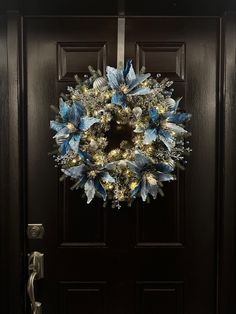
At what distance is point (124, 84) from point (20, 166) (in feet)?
1.86

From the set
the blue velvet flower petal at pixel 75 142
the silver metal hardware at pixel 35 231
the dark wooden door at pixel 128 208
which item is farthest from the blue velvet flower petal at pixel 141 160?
the silver metal hardware at pixel 35 231

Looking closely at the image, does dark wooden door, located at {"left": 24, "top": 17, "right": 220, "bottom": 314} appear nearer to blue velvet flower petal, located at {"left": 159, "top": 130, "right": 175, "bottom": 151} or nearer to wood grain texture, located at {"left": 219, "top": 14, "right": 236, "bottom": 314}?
wood grain texture, located at {"left": 219, "top": 14, "right": 236, "bottom": 314}

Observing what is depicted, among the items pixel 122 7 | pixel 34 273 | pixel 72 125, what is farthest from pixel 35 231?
pixel 122 7

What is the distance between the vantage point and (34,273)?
1.47 metres

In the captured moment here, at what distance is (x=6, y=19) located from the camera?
142 centimetres

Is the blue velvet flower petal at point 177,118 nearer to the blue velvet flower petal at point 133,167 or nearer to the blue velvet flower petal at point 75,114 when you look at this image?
the blue velvet flower petal at point 133,167

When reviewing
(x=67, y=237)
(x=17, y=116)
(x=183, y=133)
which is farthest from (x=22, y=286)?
(x=183, y=133)

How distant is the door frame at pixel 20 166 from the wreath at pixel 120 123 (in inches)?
9.9

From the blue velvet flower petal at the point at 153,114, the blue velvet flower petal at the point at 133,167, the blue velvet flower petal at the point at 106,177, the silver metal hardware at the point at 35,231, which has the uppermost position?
the blue velvet flower petal at the point at 153,114

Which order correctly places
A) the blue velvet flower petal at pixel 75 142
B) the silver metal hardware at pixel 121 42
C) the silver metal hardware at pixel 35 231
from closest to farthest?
the blue velvet flower petal at pixel 75 142
the silver metal hardware at pixel 121 42
the silver metal hardware at pixel 35 231

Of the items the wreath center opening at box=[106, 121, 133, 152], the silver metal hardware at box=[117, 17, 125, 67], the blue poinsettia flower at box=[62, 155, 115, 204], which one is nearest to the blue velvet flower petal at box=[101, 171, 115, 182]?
the blue poinsettia flower at box=[62, 155, 115, 204]

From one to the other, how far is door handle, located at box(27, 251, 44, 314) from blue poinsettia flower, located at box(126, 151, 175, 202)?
54cm

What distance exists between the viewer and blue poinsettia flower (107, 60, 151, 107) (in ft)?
4.07

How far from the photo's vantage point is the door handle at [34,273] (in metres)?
1.44
